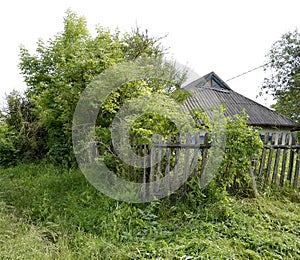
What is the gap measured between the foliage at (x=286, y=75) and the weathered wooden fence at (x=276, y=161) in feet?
38.2

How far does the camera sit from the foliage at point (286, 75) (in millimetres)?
15023

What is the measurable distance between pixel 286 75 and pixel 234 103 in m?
4.28

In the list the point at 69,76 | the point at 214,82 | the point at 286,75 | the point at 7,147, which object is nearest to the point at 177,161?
the point at 69,76

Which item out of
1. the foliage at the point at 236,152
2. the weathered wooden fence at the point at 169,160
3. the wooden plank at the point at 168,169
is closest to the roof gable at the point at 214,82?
the foliage at the point at 236,152

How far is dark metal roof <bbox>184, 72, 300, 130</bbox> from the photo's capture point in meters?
14.4

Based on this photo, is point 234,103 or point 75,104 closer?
point 75,104

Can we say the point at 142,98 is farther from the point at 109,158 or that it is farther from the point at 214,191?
the point at 214,191

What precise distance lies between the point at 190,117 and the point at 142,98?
0.93 m

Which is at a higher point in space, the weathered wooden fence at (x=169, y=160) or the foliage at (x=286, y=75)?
the foliage at (x=286, y=75)

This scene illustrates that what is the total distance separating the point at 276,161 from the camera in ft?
13.6

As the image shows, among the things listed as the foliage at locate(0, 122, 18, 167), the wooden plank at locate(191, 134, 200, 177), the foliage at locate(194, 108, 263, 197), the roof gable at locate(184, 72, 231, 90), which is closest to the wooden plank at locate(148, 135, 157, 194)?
the wooden plank at locate(191, 134, 200, 177)

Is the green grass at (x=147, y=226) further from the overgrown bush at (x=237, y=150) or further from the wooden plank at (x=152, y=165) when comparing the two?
the overgrown bush at (x=237, y=150)

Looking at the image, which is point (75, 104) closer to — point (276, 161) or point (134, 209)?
point (134, 209)

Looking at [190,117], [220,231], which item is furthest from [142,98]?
[220,231]
